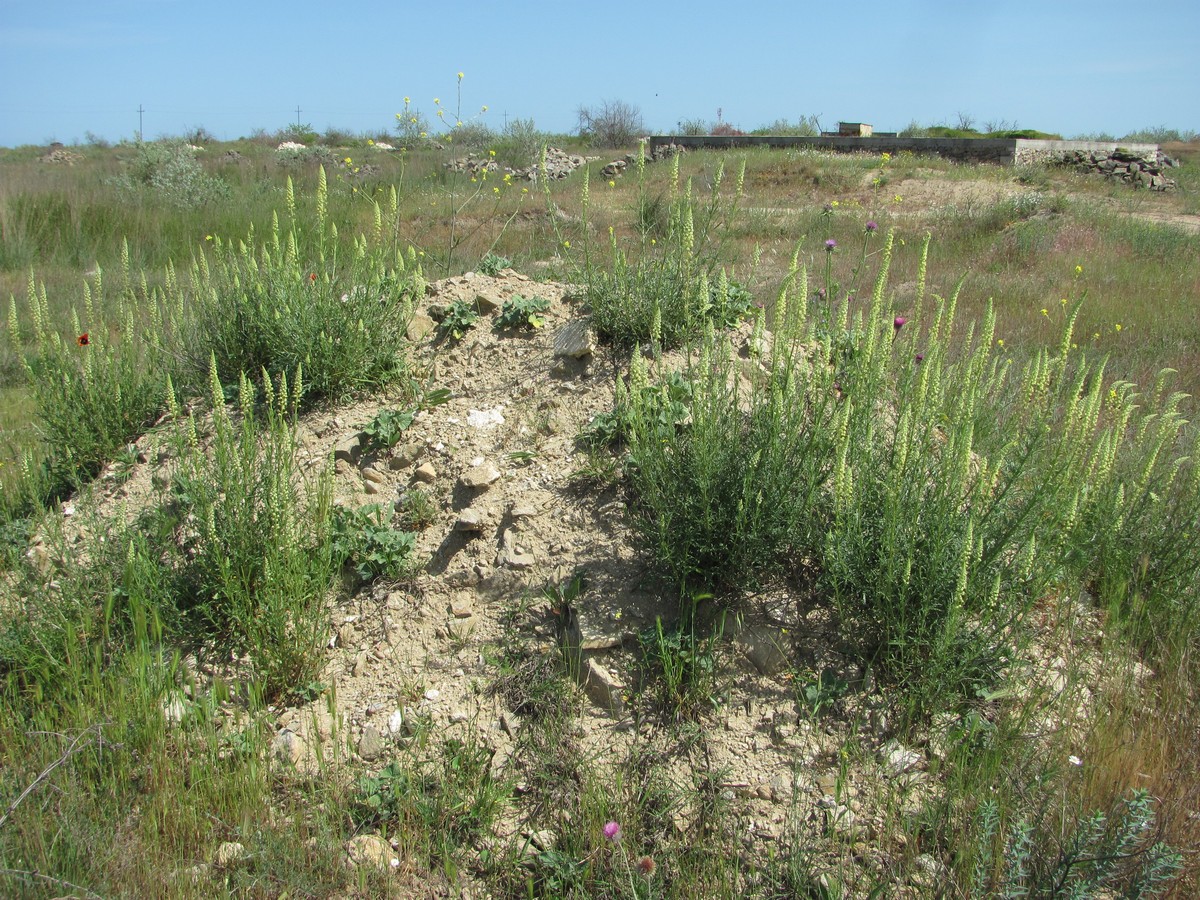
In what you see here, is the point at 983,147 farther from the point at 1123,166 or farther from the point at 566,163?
the point at 566,163

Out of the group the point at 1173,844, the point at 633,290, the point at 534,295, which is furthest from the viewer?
the point at 534,295

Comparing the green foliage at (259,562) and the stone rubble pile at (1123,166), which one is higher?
the stone rubble pile at (1123,166)

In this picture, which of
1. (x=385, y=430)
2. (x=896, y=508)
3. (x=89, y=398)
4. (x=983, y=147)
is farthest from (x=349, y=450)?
(x=983, y=147)

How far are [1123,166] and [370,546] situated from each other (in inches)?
860

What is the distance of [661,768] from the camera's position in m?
2.78

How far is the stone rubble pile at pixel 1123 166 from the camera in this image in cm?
1872

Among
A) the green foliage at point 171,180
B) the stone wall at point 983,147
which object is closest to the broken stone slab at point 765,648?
the green foliage at point 171,180

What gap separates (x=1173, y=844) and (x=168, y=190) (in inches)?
601

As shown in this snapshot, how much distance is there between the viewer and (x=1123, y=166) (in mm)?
19500

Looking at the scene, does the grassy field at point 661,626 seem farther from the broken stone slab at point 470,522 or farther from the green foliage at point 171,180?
the green foliage at point 171,180

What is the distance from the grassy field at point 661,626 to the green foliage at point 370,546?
0.05 feet

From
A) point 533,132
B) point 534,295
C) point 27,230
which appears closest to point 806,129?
point 533,132

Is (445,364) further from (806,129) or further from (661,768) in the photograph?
(806,129)

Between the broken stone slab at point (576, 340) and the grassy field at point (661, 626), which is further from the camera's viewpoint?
the broken stone slab at point (576, 340)
